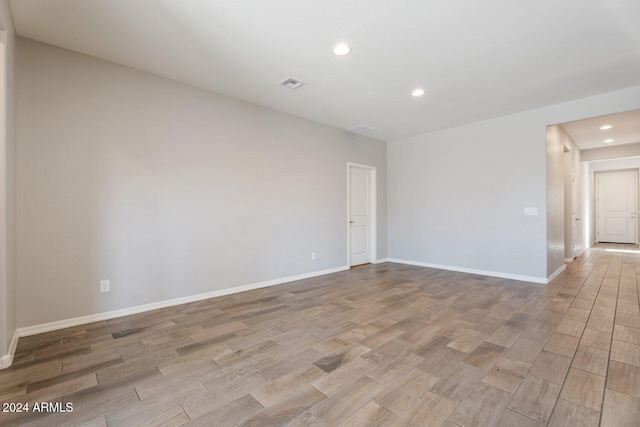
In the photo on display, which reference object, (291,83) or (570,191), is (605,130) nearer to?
(570,191)

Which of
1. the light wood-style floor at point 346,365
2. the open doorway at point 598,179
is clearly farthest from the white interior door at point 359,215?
the open doorway at point 598,179

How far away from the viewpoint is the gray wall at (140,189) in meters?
2.67

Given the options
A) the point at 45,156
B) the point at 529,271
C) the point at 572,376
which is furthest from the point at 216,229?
the point at 529,271

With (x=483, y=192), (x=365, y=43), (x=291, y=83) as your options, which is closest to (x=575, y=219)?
(x=483, y=192)

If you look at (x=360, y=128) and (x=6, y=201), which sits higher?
(x=360, y=128)

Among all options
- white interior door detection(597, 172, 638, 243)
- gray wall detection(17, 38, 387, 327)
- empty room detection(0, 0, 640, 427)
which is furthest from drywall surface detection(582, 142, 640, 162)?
gray wall detection(17, 38, 387, 327)

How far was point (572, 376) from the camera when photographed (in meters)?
1.90

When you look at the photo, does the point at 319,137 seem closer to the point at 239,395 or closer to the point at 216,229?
the point at 216,229

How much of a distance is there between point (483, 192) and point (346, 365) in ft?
14.1

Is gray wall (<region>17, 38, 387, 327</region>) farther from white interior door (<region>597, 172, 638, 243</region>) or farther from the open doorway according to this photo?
white interior door (<region>597, 172, 638, 243</region>)

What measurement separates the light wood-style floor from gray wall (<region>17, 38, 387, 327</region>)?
0.46m

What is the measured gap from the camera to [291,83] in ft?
11.5

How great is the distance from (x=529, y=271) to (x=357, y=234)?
117 inches

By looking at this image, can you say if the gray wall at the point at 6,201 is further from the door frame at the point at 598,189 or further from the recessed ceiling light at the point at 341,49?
the door frame at the point at 598,189
